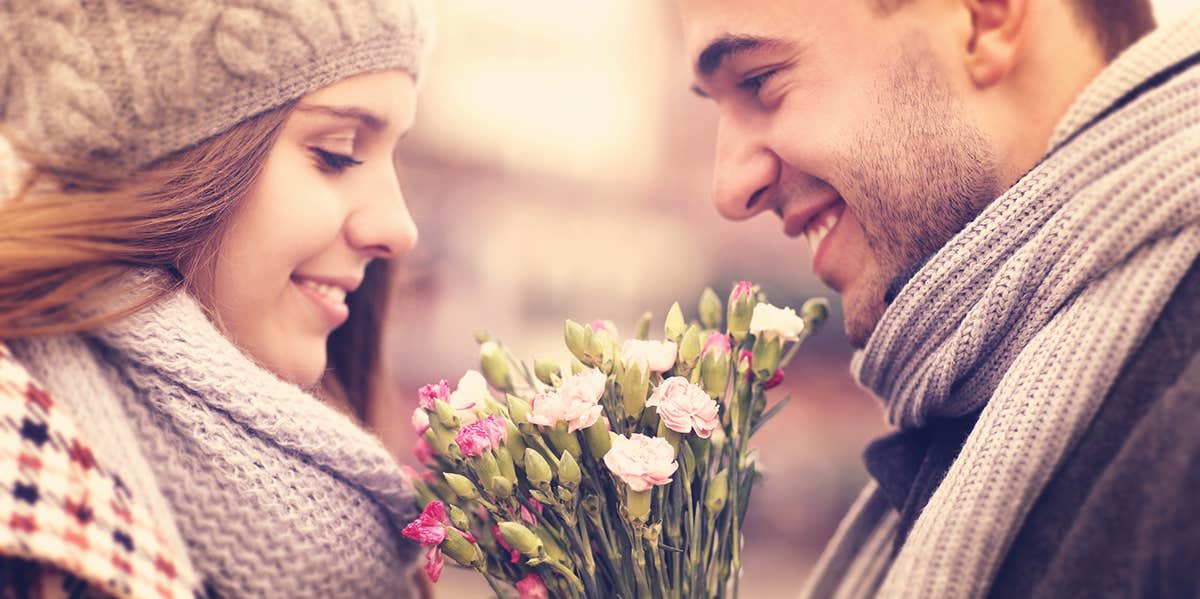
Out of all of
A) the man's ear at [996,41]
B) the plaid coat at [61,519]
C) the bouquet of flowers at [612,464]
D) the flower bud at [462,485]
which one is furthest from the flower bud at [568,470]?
the man's ear at [996,41]

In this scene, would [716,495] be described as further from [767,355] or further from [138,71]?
[138,71]

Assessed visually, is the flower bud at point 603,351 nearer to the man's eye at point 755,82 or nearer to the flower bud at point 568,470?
the flower bud at point 568,470

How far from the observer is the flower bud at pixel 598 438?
2.75ft

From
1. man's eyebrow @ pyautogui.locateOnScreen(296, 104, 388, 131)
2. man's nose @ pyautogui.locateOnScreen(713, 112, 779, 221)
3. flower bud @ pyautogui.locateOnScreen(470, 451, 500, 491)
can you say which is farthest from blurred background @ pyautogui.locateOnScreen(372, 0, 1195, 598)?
flower bud @ pyautogui.locateOnScreen(470, 451, 500, 491)

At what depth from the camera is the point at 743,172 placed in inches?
47.3

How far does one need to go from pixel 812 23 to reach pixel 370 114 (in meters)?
0.61

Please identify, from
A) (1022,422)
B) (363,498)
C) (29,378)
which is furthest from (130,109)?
(1022,422)

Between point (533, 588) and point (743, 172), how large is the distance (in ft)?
2.17

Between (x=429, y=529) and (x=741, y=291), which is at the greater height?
(x=741, y=291)

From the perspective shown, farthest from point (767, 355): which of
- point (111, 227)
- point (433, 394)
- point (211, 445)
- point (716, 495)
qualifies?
point (111, 227)

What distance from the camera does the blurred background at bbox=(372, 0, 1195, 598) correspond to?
364 cm

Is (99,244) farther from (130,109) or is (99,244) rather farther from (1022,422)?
(1022,422)

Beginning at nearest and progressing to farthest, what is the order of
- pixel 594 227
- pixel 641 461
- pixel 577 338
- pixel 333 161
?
1. pixel 641 461
2. pixel 577 338
3. pixel 333 161
4. pixel 594 227

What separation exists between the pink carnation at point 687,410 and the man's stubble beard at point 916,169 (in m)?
0.38
